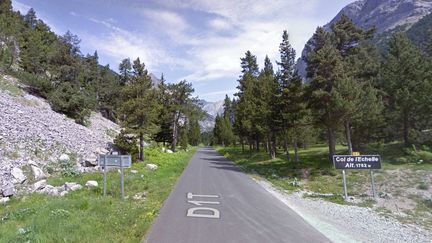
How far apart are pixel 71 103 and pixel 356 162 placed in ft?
107

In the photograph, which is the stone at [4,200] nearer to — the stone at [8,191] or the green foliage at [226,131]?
the stone at [8,191]

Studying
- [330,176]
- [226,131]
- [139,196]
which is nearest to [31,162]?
[139,196]

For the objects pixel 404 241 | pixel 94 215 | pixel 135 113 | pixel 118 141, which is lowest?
pixel 404 241

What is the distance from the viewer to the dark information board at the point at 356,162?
53.9 ft

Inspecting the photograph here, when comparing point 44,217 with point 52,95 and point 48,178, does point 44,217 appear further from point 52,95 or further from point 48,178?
point 52,95

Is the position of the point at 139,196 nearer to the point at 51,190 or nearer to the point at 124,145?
the point at 51,190

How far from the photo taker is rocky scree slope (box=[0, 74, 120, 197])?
19391 millimetres

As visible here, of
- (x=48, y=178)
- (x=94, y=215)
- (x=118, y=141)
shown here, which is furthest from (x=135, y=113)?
(x=94, y=215)

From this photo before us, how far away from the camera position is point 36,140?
75.5ft

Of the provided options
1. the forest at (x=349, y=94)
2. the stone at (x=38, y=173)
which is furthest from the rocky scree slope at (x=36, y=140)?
the forest at (x=349, y=94)

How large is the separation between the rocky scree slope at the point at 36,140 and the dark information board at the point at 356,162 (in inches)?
675

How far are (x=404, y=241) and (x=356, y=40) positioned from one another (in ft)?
100.0

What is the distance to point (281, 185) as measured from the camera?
65.0 feet

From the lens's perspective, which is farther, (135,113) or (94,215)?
(135,113)
